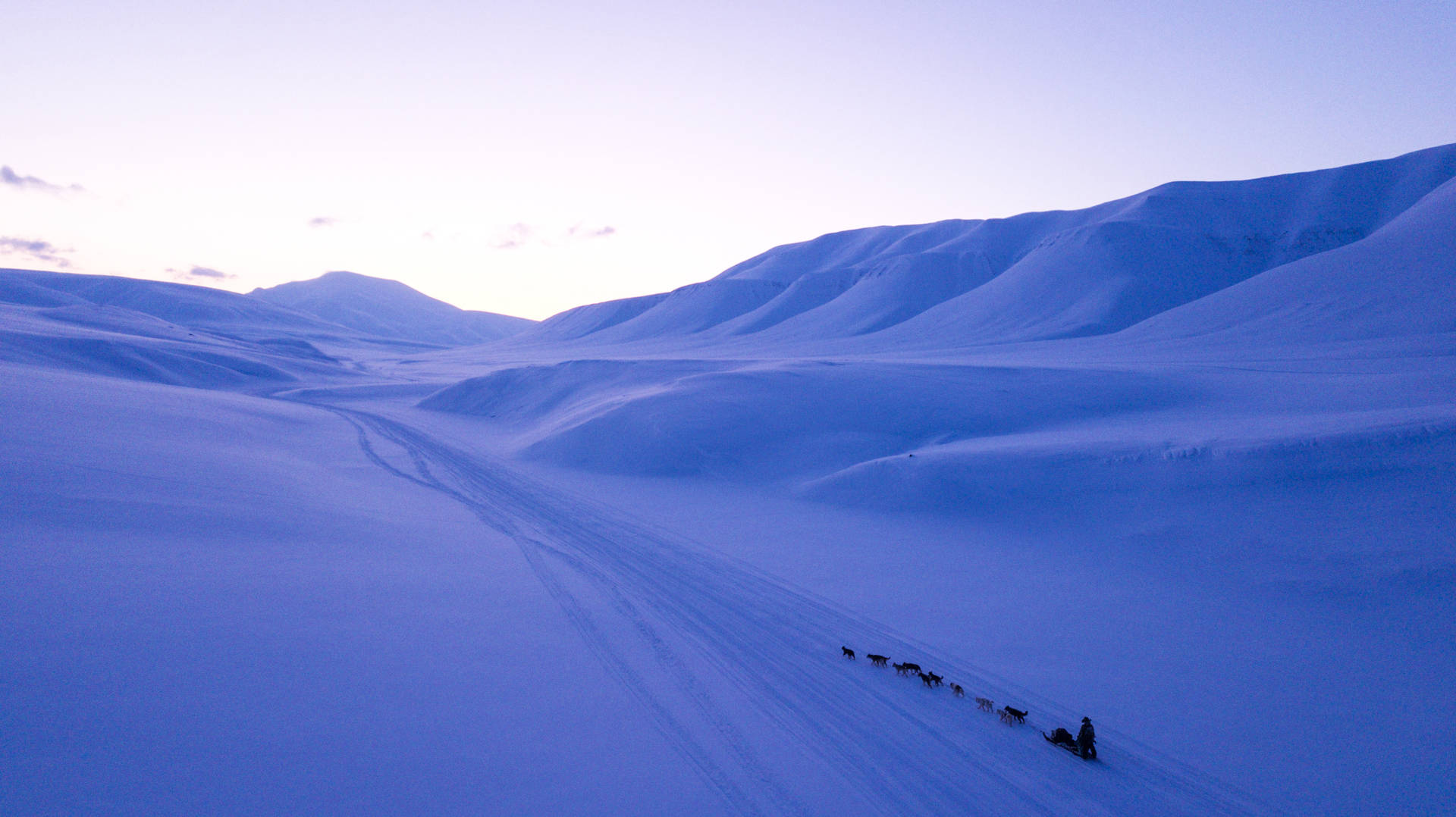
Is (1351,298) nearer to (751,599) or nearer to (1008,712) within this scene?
(751,599)

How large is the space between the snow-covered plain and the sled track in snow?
4 centimetres

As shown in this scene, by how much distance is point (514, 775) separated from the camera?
5340 millimetres

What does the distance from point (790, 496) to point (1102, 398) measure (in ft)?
38.3

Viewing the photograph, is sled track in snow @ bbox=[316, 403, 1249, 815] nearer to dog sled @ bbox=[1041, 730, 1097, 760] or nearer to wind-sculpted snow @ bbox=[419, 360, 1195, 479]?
dog sled @ bbox=[1041, 730, 1097, 760]

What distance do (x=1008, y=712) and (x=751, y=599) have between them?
4013mm

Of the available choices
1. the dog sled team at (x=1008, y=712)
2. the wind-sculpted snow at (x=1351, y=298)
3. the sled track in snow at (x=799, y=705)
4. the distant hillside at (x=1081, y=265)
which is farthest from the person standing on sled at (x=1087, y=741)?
the distant hillside at (x=1081, y=265)

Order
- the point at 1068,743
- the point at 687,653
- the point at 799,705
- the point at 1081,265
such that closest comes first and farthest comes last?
the point at 1068,743 → the point at 799,705 → the point at 687,653 → the point at 1081,265

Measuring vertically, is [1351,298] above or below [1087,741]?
above

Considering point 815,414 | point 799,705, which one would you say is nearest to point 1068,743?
point 799,705

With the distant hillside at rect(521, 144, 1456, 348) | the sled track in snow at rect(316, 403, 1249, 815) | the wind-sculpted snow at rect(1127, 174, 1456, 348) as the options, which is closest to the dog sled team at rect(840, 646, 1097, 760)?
the sled track in snow at rect(316, 403, 1249, 815)

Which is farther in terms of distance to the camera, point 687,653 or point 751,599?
point 751,599

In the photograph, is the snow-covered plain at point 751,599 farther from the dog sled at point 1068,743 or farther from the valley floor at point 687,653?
the dog sled at point 1068,743

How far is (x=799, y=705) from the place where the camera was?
6.91 metres

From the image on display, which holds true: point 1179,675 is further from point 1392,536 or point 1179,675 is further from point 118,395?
point 118,395
